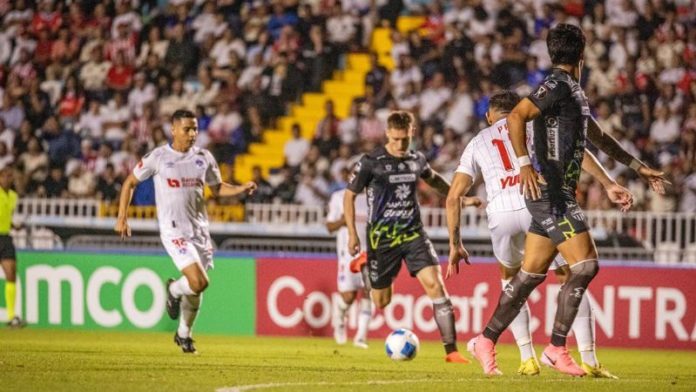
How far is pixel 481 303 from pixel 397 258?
5.05 metres

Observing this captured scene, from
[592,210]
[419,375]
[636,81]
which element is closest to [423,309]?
[592,210]

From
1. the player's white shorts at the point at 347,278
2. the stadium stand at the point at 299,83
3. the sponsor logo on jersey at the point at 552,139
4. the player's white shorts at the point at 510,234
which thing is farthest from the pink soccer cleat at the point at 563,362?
the stadium stand at the point at 299,83

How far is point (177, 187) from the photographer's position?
1443 centimetres

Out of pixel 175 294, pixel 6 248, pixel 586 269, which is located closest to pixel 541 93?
pixel 586 269

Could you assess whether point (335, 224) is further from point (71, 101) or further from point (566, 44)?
point (71, 101)

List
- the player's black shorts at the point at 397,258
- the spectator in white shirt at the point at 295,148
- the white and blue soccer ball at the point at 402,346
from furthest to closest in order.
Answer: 1. the spectator in white shirt at the point at 295,148
2. the player's black shorts at the point at 397,258
3. the white and blue soccer ball at the point at 402,346

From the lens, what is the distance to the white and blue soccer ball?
12.9m

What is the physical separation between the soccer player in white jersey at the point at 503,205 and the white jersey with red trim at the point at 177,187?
3944 mm

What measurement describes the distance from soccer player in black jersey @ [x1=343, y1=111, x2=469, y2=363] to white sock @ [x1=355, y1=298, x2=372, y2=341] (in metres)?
3.03

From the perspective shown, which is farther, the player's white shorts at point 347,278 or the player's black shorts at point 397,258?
the player's white shorts at point 347,278

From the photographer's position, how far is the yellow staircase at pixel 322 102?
24469mm

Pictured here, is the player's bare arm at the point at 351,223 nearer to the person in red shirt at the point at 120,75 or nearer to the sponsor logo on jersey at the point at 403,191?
the sponsor logo on jersey at the point at 403,191

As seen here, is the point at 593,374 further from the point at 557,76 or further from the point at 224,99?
the point at 224,99

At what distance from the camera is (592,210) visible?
62.5ft
